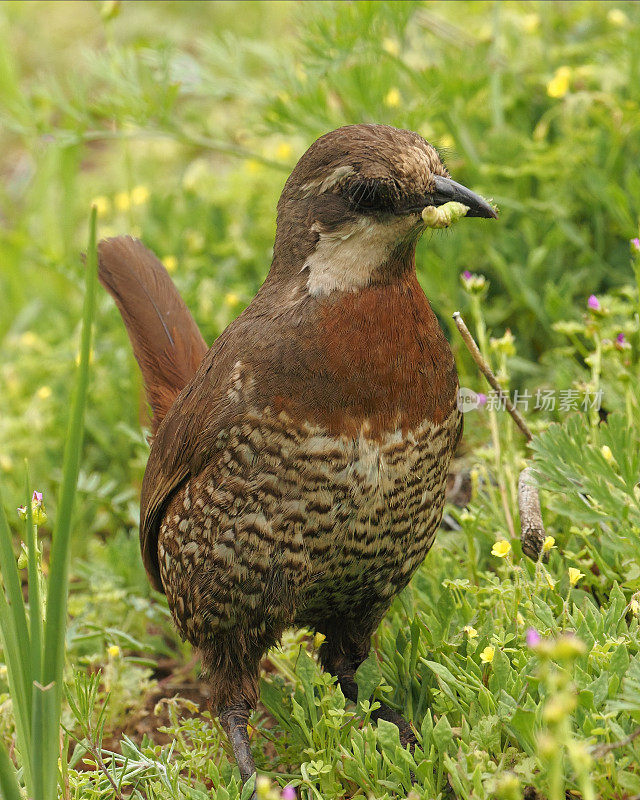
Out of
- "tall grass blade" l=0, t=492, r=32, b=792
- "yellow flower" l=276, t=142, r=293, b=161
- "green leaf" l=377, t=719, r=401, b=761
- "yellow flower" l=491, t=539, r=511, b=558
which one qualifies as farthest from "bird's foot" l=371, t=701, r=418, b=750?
"yellow flower" l=276, t=142, r=293, b=161

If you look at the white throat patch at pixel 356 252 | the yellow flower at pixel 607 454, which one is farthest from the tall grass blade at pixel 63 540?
the yellow flower at pixel 607 454

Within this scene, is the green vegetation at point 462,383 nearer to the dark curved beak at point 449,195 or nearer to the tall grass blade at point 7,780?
the tall grass blade at point 7,780

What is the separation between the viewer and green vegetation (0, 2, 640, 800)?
78.0 inches

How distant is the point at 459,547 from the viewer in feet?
9.02

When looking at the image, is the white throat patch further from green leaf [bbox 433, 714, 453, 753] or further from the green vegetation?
green leaf [bbox 433, 714, 453, 753]

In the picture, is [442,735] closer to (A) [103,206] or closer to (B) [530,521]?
(B) [530,521]

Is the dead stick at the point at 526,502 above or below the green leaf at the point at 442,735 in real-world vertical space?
above

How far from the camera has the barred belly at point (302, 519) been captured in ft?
6.81

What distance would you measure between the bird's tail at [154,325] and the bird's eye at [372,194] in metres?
0.91

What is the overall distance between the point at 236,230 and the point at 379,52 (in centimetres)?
Answer: 121

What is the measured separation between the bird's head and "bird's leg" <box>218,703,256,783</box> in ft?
3.35

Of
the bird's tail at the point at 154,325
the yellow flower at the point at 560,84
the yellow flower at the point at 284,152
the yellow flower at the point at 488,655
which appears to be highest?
the yellow flower at the point at 284,152

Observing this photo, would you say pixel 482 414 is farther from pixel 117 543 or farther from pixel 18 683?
pixel 18 683

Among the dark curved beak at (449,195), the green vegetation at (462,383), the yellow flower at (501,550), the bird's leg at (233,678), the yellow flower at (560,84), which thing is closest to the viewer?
the green vegetation at (462,383)
